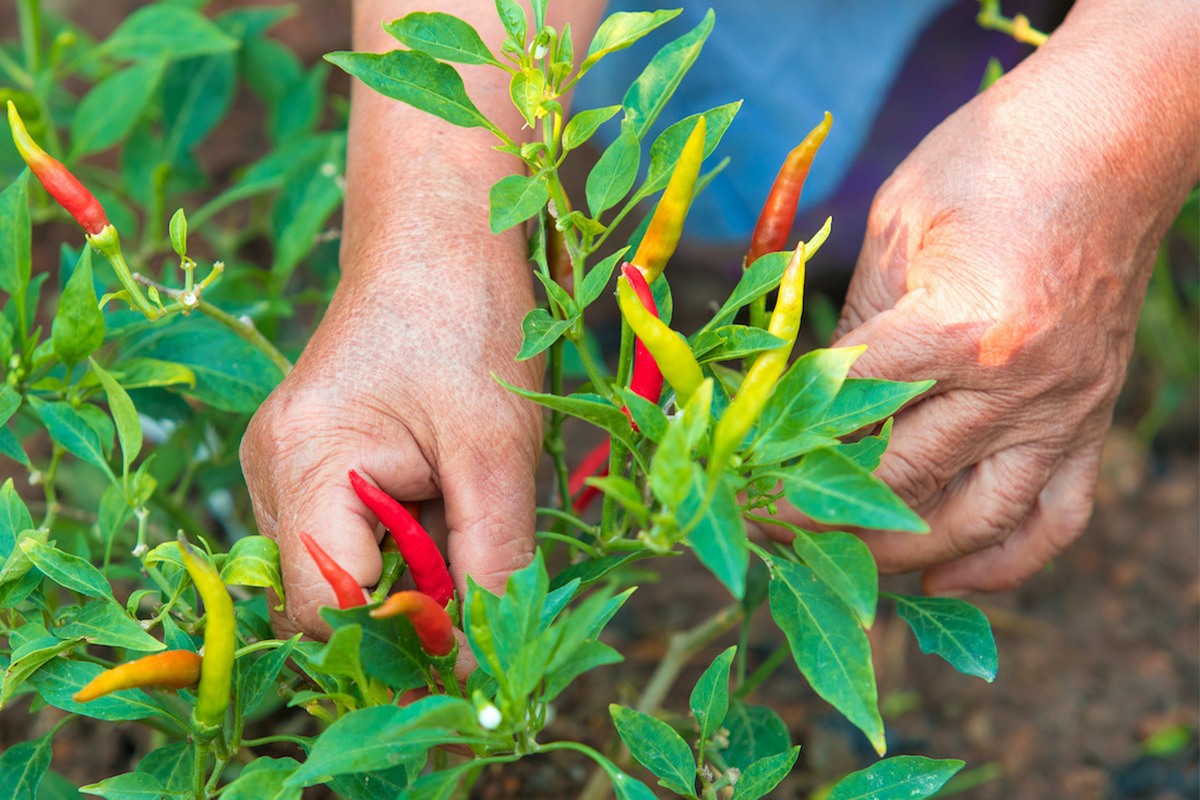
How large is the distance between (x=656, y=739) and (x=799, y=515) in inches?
14.2

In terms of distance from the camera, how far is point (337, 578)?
72 centimetres

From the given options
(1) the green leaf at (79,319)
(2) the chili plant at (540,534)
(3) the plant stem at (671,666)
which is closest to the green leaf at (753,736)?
(2) the chili plant at (540,534)

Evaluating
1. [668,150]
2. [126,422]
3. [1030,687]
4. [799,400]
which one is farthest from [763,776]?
[1030,687]

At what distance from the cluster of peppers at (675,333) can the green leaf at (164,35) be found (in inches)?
35.7

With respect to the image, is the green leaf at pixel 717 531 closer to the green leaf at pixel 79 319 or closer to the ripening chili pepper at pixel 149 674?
the ripening chili pepper at pixel 149 674

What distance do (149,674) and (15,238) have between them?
53 cm

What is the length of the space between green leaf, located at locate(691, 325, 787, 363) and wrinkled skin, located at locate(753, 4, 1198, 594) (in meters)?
0.28

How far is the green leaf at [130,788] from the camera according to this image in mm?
749

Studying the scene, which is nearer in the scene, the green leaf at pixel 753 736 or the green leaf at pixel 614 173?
the green leaf at pixel 614 173

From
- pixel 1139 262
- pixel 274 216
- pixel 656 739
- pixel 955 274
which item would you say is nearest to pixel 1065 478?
pixel 1139 262

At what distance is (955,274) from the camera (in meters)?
0.99

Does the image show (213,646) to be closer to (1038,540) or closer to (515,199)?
(515,199)

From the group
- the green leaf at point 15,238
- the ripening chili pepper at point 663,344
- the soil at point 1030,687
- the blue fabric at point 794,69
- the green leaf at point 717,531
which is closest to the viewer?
the green leaf at point 717,531

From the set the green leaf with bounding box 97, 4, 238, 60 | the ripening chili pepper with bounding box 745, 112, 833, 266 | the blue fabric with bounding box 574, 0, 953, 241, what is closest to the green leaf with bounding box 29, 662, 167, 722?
the ripening chili pepper with bounding box 745, 112, 833, 266
